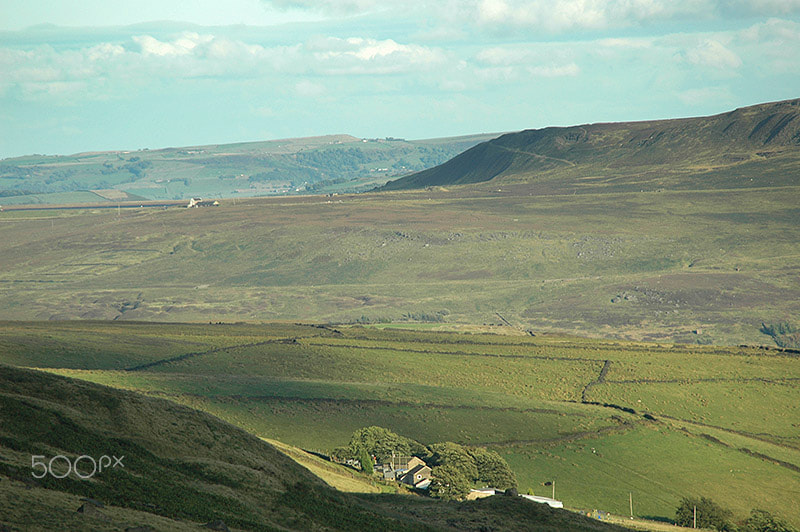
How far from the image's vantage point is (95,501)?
31.7 metres

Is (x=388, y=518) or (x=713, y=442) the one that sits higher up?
(x=388, y=518)

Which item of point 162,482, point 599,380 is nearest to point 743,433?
point 599,380

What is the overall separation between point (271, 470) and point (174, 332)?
105555 mm

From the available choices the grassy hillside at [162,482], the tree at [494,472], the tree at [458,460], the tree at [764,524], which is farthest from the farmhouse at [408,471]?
the tree at [764,524]

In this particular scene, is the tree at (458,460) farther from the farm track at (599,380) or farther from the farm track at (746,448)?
the farm track at (599,380)

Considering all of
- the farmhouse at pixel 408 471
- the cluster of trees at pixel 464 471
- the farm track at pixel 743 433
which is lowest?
the farm track at pixel 743 433

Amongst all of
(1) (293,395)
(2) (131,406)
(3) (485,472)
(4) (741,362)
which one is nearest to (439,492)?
(3) (485,472)

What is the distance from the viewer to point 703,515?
68688mm

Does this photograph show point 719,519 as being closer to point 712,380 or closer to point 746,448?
point 746,448

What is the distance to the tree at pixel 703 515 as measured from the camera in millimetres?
67812

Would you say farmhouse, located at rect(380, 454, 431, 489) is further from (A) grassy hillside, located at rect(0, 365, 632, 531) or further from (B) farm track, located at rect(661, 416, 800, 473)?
(B) farm track, located at rect(661, 416, 800, 473)

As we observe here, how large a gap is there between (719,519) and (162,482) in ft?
158

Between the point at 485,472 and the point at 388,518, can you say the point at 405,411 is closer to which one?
the point at 485,472

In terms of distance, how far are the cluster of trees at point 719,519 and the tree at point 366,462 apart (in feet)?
83.0
